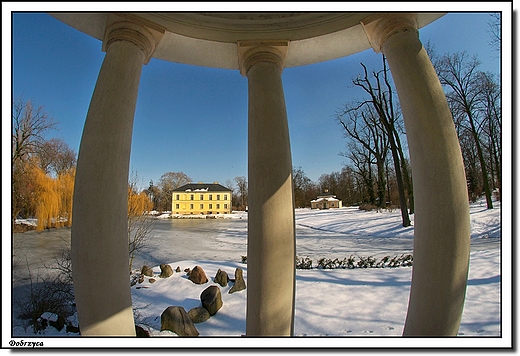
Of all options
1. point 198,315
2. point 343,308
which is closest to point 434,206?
point 343,308

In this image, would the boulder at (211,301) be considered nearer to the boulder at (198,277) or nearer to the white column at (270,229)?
the boulder at (198,277)

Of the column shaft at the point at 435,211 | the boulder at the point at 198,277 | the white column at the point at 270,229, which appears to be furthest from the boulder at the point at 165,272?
the column shaft at the point at 435,211

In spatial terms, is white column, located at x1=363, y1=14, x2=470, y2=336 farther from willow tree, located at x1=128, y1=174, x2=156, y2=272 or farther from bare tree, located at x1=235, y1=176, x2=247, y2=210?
bare tree, located at x1=235, y1=176, x2=247, y2=210

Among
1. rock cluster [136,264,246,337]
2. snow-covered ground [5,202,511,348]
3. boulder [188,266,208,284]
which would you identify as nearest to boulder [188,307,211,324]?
rock cluster [136,264,246,337]

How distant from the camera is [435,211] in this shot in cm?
1001

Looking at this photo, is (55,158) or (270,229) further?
(55,158)

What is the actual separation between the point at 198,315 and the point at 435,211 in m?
19.5

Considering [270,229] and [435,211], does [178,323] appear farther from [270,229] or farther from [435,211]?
[435,211]

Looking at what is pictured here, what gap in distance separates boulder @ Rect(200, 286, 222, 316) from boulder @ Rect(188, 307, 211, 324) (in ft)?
1.47

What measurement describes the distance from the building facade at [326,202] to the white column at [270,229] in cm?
14922

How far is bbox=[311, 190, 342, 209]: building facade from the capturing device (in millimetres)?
155775

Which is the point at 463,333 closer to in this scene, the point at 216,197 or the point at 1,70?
the point at 1,70

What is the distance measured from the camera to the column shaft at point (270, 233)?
11.5 m
